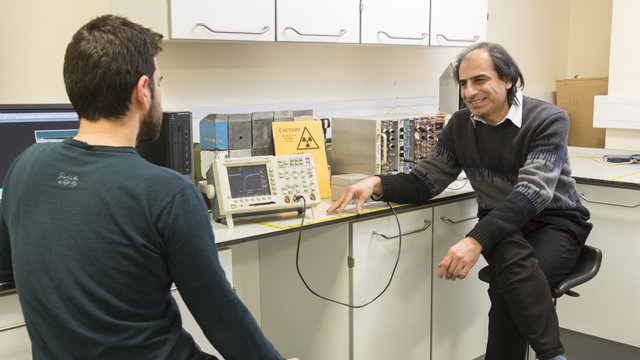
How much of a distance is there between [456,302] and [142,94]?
1882 mm

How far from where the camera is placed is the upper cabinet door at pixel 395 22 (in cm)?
273

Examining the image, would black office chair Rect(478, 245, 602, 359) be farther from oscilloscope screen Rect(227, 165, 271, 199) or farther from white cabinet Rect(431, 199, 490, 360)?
oscilloscope screen Rect(227, 165, 271, 199)

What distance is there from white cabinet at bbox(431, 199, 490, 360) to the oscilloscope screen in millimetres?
761

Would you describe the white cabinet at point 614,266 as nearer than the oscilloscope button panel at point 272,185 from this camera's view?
No

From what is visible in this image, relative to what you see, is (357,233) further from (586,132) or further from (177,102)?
(586,132)

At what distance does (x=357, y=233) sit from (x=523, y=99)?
0.74 metres

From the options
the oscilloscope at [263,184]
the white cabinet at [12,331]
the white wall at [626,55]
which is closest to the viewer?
the white cabinet at [12,331]

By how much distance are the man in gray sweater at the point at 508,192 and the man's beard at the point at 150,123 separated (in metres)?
1.04

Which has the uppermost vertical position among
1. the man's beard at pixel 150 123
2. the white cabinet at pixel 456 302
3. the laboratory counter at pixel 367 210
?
the man's beard at pixel 150 123

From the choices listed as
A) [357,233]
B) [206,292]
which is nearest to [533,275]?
[357,233]

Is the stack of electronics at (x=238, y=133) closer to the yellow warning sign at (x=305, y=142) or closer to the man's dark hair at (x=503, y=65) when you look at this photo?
the yellow warning sign at (x=305, y=142)

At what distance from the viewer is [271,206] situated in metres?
2.15

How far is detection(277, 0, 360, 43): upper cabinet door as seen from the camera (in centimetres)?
246

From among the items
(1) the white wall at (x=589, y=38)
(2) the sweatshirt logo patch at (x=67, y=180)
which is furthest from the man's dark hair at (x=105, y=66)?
(1) the white wall at (x=589, y=38)
